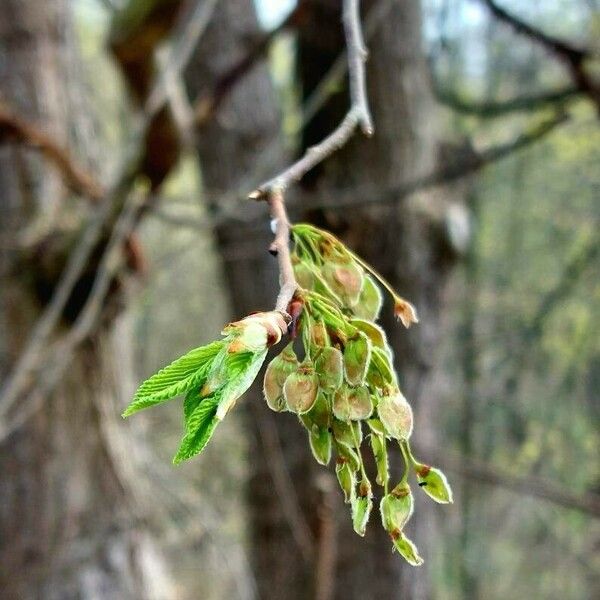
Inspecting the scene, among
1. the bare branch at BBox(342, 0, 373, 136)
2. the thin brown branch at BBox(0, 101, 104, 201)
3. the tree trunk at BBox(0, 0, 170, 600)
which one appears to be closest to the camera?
the bare branch at BBox(342, 0, 373, 136)

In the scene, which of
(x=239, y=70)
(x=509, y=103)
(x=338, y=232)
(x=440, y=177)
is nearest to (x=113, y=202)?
(x=239, y=70)

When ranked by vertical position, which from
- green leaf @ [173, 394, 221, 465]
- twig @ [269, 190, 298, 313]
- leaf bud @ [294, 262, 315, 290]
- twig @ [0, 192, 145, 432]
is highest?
twig @ [269, 190, 298, 313]

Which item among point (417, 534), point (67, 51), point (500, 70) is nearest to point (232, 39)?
point (67, 51)

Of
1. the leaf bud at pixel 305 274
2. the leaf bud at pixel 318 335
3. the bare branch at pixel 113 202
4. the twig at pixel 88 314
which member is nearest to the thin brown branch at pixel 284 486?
the twig at pixel 88 314

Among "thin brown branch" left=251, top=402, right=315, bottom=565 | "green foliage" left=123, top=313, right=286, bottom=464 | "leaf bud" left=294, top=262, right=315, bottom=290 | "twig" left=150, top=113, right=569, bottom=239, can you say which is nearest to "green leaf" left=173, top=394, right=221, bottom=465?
"green foliage" left=123, top=313, right=286, bottom=464

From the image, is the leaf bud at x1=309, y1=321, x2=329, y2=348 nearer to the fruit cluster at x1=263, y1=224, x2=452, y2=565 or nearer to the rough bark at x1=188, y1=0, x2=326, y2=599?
the fruit cluster at x1=263, y1=224, x2=452, y2=565

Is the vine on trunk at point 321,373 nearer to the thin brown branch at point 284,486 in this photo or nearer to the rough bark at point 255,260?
the rough bark at point 255,260
